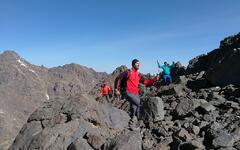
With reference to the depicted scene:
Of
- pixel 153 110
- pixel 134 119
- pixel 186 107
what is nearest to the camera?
pixel 153 110

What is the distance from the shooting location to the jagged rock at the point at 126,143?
476 inches

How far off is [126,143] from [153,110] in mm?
4191

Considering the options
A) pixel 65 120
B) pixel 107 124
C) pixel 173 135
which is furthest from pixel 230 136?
pixel 65 120

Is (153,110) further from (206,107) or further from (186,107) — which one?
(206,107)

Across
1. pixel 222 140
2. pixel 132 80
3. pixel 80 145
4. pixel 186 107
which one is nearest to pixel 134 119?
pixel 132 80

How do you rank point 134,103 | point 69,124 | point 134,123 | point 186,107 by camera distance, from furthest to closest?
point 134,103, point 186,107, point 134,123, point 69,124

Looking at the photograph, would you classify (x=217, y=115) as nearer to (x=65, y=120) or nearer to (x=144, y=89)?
(x=65, y=120)

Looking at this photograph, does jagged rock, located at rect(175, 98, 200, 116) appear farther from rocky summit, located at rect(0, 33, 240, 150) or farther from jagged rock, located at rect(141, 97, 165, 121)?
jagged rock, located at rect(141, 97, 165, 121)

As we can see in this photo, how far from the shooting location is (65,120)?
15320 millimetres

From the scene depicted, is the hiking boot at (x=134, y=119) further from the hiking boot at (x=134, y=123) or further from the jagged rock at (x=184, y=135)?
the jagged rock at (x=184, y=135)

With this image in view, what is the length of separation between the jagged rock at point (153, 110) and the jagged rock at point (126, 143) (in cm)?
321

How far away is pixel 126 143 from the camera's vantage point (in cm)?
1212

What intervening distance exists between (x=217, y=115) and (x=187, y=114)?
1291 millimetres

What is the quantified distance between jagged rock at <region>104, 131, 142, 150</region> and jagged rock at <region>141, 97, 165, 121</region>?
3.21 meters
